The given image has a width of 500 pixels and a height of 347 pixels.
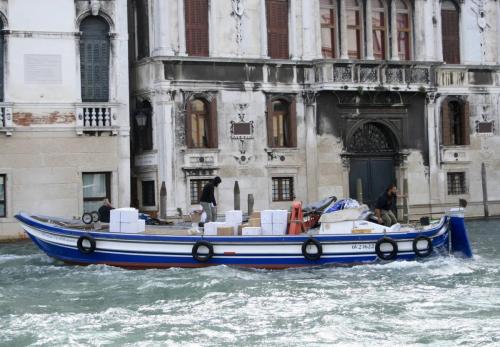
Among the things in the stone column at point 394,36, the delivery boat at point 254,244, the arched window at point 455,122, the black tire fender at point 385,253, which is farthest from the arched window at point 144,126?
the black tire fender at point 385,253

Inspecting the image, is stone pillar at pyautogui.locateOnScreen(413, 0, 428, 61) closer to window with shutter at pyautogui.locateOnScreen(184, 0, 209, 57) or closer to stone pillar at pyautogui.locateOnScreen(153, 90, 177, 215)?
window with shutter at pyautogui.locateOnScreen(184, 0, 209, 57)

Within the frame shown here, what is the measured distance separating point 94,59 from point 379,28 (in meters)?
8.72

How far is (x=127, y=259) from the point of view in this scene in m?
20.1

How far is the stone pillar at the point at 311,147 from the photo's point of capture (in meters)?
30.2

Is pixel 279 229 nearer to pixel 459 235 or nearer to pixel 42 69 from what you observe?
pixel 459 235

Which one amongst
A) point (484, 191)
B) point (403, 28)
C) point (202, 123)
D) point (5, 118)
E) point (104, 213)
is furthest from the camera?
point (484, 191)

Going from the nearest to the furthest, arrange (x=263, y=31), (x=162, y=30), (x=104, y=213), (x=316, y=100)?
1. (x=104, y=213)
2. (x=162, y=30)
3. (x=263, y=31)
4. (x=316, y=100)

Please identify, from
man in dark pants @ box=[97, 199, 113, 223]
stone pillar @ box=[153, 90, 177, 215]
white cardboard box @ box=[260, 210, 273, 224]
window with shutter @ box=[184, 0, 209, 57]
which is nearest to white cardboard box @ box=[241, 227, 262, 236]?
white cardboard box @ box=[260, 210, 273, 224]

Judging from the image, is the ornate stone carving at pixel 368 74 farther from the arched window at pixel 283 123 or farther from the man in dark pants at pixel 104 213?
the man in dark pants at pixel 104 213

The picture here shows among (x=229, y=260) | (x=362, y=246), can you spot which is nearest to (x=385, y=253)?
(x=362, y=246)

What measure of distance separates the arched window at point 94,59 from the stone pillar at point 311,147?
230 inches

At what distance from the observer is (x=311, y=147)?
30.2m

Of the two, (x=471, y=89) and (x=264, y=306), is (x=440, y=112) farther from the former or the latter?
(x=264, y=306)

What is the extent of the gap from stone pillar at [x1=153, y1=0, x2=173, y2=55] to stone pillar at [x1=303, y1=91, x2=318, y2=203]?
14.2 feet
